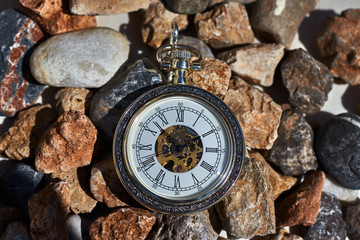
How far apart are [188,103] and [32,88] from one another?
124cm

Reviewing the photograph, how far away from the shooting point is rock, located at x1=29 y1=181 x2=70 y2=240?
2430 millimetres

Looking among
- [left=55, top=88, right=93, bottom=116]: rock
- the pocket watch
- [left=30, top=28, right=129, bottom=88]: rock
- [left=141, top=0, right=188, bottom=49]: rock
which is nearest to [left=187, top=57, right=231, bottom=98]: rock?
the pocket watch

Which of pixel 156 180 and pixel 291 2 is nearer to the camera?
pixel 156 180

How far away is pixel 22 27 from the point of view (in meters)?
2.80

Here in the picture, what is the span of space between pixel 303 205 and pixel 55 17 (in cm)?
222

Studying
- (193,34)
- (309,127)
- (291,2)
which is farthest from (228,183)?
(291,2)

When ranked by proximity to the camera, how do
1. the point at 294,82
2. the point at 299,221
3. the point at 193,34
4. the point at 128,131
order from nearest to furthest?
the point at 128,131 < the point at 299,221 < the point at 294,82 < the point at 193,34

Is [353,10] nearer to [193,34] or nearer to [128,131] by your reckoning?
[193,34]

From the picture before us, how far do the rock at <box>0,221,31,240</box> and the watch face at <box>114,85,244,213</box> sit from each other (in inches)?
30.2

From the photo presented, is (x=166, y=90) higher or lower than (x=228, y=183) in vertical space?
higher

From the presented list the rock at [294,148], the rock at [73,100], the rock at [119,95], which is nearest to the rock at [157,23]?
the rock at [119,95]

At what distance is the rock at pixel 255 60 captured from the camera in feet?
9.28

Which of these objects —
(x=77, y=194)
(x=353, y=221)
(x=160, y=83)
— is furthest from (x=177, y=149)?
(x=353, y=221)

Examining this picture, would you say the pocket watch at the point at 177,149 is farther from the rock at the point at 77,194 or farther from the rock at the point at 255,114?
the rock at the point at 77,194
